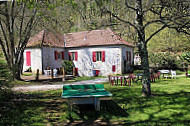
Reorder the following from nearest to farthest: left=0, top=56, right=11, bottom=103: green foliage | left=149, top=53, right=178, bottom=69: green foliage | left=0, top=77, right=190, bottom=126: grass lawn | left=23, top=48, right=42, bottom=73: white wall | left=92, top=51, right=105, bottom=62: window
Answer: left=0, top=77, right=190, bottom=126: grass lawn < left=0, top=56, right=11, bottom=103: green foliage < left=23, top=48, right=42, bottom=73: white wall < left=92, top=51, right=105, bottom=62: window < left=149, top=53, right=178, bottom=69: green foliage

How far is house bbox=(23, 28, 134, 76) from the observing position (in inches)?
834

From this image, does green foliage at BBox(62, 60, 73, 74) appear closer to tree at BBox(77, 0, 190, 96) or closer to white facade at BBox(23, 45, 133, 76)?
white facade at BBox(23, 45, 133, 76)

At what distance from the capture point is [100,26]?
7316 mm

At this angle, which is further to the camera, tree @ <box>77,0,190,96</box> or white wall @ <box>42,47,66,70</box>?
white wall @ <box>42,47,66,70</box>

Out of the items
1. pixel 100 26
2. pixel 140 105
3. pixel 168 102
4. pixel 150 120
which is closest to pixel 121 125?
pixel 150 120

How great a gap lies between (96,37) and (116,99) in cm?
1620

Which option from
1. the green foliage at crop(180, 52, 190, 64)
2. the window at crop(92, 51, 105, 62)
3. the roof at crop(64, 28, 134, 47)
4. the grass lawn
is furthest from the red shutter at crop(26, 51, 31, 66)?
the green foliage at crop(180, 52, 190, 64)

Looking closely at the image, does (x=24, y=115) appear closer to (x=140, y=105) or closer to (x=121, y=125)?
(x=121, y=125)

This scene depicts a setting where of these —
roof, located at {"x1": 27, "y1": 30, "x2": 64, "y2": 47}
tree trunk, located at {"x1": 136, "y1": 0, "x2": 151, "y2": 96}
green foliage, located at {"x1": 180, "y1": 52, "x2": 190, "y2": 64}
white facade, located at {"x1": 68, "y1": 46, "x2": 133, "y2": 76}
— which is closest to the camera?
tree trunk, located at {"x1": 136, "y1": 0, "x2": 151, "y2": 96}

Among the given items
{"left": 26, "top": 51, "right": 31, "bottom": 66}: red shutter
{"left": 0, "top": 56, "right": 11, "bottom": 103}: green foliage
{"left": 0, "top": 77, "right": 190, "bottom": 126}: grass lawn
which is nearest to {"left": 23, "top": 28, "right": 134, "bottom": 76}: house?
{"left": 26, "top": 51, "right": 31, "bottom": 66}: red shutter

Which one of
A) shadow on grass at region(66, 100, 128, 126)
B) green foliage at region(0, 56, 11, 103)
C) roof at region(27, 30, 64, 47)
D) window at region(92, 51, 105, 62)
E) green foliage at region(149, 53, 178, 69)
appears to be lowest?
shadow on grass at region(66, 100, 128, 126)

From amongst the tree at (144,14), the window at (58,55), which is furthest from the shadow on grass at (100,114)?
the window at (58,55)

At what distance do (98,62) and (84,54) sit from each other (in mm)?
2110

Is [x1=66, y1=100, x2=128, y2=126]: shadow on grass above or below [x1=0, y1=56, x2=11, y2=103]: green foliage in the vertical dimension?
below
